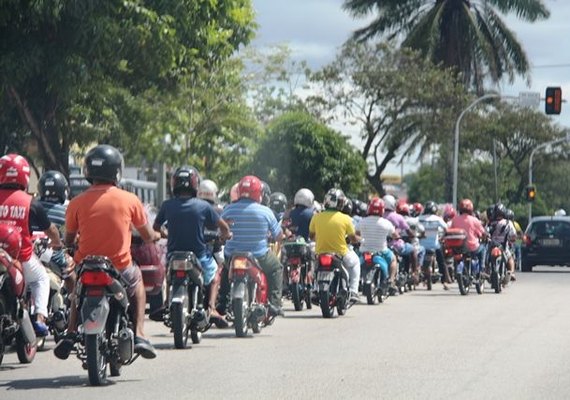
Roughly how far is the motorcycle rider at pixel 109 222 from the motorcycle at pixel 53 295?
2286 millimetres

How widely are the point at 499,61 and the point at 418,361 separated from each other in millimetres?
44159

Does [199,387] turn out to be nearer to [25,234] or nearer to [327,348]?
[25,234]

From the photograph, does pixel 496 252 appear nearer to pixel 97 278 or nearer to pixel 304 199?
pixel 304 199

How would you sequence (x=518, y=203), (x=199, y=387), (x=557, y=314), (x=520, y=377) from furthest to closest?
(x=518, y=203) < (x=557, y=314) < (x=520, y=377) < (x=199, y=387)

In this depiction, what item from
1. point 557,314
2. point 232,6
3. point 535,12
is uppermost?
Answer: point 535,12

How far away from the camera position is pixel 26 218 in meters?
13.4

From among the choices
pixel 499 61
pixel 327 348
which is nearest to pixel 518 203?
pixel 499 61

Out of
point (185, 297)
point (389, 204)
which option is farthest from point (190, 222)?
point (389, 204)

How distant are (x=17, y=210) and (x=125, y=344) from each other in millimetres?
1918

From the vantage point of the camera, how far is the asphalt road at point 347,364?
11797mm

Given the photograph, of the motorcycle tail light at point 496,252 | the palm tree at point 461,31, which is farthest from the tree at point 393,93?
the motorcycle tail light at point 496,252

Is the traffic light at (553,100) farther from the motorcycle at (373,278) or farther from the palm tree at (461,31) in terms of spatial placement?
the motorcycle at (373,278)

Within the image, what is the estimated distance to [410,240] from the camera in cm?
2891

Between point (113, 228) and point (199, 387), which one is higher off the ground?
point (113, 228)
